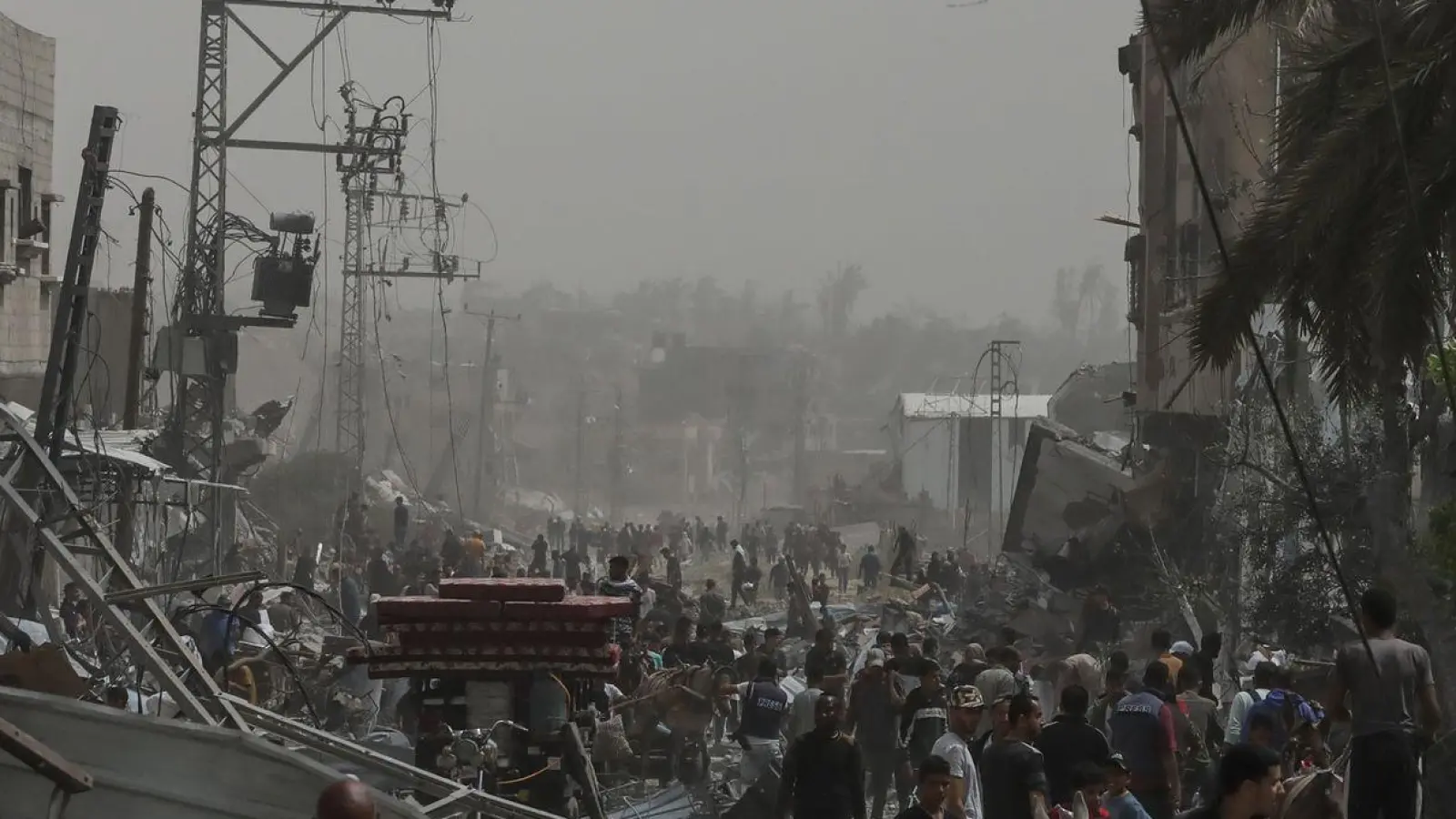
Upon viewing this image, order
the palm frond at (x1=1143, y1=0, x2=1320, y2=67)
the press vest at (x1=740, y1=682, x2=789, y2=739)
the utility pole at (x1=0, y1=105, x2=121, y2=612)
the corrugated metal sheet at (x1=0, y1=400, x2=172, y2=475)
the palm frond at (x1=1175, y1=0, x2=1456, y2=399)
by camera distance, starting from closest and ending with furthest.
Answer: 1. the palm frond at (x1=1175, y1=0, x2=1456, y2=399)
2. the palm frond at (x1=1143, y1=0, x2=1320, y2=67)
3. the press vest at (x1=740, y1=682, x2=789, y2=739)
4. the utility pole at (x1=0, y1=105, x2=121, y2=612)
5. the corrugated metal sheet at (x1=0, y1=400, x2=172, y2=475)

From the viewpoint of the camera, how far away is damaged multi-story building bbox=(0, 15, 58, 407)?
29500 mm

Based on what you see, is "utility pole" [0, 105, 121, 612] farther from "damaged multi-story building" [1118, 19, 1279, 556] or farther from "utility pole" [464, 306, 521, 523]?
"utility pole" [464, 306, 521, 523]

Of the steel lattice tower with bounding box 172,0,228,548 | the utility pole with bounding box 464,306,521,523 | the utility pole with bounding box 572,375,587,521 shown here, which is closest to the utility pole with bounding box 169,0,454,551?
the steel lattice tower with bounding box 172,0,228,548

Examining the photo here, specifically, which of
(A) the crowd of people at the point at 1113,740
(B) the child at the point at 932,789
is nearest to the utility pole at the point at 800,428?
(A) the crowd of people at the point at 1113,740

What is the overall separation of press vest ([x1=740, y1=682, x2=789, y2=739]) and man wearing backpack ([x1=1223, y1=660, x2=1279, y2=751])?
289 cm

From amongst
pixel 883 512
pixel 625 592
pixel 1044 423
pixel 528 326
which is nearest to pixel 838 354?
pixel 528 326

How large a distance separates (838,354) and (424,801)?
164513 mm

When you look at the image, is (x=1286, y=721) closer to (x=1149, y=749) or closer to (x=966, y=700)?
(x=1149, y=749)

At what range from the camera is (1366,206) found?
34.2 feet

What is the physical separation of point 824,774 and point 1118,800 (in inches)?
77.6

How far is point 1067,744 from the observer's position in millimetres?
9180

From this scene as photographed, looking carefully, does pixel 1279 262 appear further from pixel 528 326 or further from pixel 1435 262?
pixel 528 326

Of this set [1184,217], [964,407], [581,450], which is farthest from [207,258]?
[581,450]

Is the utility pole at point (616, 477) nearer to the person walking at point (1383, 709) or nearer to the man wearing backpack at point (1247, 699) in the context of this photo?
the man wearing backpack at point (1247, 699)
